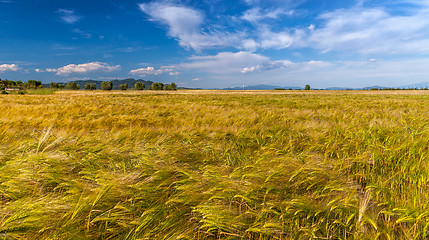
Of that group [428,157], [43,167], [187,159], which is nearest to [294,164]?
[187,159]

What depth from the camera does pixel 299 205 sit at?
47.9 inches

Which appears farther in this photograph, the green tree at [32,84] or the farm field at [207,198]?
the green tree at [32,84]

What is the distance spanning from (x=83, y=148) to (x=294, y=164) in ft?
8.21

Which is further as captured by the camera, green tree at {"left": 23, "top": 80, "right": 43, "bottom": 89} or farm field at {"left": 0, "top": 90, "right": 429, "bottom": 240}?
green tree at {"left": 23, "top": 80, "right": 43, "bottom": 89}

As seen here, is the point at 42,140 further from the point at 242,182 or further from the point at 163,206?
the point at 242,182

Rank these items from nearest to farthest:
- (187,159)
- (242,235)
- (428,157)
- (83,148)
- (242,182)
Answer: (242,235) → (242,182) → (428,157) → (187,159) → (83,148)

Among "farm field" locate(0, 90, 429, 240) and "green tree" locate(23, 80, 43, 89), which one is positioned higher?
"green tree" locate(23, 80, 43, 89)

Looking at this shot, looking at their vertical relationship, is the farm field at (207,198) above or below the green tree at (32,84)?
below

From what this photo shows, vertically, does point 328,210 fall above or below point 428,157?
below

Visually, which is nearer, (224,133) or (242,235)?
(242,235)

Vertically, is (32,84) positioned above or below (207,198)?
above

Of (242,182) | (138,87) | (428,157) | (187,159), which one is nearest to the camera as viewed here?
(242,182)

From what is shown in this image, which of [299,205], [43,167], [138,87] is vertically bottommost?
[299,205]

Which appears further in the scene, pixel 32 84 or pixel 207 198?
pixel 32 84
